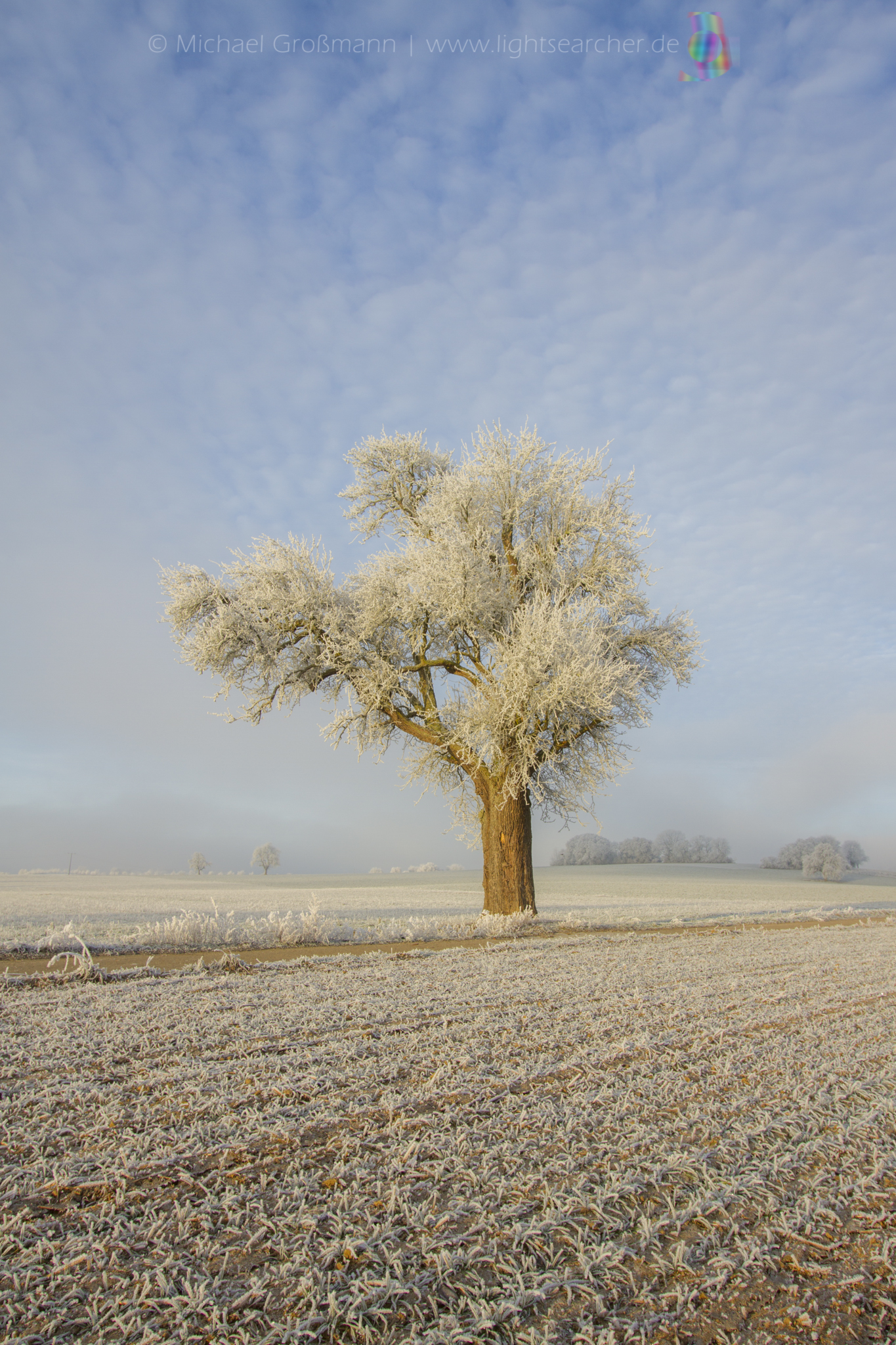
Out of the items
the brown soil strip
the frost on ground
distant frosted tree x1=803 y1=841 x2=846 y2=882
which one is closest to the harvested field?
the brown soil strip

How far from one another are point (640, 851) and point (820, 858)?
2149cm

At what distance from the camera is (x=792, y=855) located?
69875mm

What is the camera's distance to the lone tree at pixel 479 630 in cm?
1316

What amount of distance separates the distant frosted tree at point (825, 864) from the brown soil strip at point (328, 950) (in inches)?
1904

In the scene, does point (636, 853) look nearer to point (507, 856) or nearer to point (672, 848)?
point (672, 848)

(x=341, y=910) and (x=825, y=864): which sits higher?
(x=341, y=910)

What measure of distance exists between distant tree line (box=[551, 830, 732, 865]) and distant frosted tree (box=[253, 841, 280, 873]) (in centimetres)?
3098

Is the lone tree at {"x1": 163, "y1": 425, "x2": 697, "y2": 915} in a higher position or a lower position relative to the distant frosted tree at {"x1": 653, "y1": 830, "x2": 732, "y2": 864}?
higher

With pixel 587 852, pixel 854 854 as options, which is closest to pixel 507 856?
pixel 587 852

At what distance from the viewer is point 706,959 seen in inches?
314

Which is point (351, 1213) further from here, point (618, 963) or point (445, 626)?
point (445, 626)

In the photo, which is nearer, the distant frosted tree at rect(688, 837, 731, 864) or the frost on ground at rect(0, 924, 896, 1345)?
the frost on ground at rect(0, 924, 896, 1345)

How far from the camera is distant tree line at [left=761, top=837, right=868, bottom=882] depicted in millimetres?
55344

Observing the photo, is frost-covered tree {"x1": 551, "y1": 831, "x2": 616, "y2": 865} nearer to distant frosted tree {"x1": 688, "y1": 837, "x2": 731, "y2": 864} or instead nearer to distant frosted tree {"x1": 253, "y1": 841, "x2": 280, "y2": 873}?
distant frosted tree {"x1": 688, "y1": 837, "x2": 731, "y2": 864}
